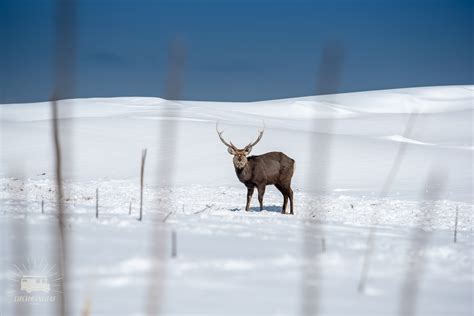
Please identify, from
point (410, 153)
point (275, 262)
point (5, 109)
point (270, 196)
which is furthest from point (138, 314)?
point (5, 109)

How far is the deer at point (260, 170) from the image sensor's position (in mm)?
12398

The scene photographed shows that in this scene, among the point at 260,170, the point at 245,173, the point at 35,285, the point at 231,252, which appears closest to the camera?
the point at 35,285

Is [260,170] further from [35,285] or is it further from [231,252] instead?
[35,285]

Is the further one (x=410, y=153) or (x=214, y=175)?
(x=410, y=153)

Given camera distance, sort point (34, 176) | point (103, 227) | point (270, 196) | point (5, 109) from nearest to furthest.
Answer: point (103, 227)
point (270, 196)
point (34, 176)
point (5, 109)

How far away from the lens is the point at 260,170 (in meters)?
12.7

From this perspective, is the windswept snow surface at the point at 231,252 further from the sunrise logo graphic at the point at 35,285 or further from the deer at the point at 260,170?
the deer at the point at 260,170

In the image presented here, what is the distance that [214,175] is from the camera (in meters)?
21.8

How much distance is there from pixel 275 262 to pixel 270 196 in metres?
12.8

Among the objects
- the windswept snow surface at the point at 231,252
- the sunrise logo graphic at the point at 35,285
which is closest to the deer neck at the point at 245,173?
the windswept snow surface at the point at 231,252

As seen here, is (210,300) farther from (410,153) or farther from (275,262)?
(410,153)

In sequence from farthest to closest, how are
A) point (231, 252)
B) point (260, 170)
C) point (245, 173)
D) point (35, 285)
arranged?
point (260, 170) → point (245, 173) → point (231, 252) → point (35, 285)

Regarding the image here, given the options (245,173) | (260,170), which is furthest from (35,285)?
(260,170)

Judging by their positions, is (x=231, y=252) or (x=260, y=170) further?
(x=260, y=170)
